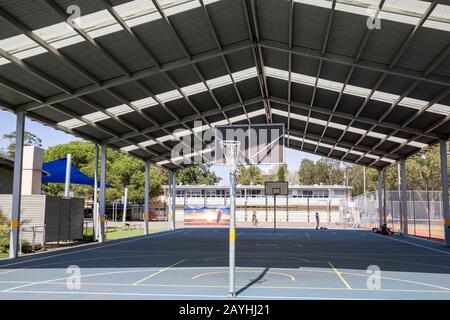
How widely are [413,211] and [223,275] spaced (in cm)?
2312

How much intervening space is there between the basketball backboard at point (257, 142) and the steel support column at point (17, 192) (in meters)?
8.86

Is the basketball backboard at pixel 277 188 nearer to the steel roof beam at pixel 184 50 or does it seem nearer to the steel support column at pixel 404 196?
the steel support column at pixel 404 196

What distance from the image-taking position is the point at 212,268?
1416 cm

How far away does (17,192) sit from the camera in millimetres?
17844

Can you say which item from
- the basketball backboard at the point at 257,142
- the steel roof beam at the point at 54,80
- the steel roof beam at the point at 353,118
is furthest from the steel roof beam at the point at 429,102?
the steel roof beam at the point at 54,80

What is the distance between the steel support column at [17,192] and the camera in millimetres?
17344

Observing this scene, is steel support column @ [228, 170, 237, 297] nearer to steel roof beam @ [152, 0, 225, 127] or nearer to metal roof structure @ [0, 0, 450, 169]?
steel roof beam @ [152, 0, 225, 127]

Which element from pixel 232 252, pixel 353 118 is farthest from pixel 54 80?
pixel 353 118

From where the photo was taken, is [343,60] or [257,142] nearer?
[343,60]

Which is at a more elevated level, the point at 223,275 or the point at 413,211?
the point at 413,211

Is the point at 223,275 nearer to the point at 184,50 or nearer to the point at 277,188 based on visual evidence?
the point at 184,50

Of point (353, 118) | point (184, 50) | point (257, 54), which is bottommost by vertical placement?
point (353, 118)

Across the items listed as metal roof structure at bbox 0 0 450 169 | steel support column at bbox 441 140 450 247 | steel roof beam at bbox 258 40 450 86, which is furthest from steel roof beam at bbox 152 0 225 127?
steel support column at bbox 441 140 450 247
